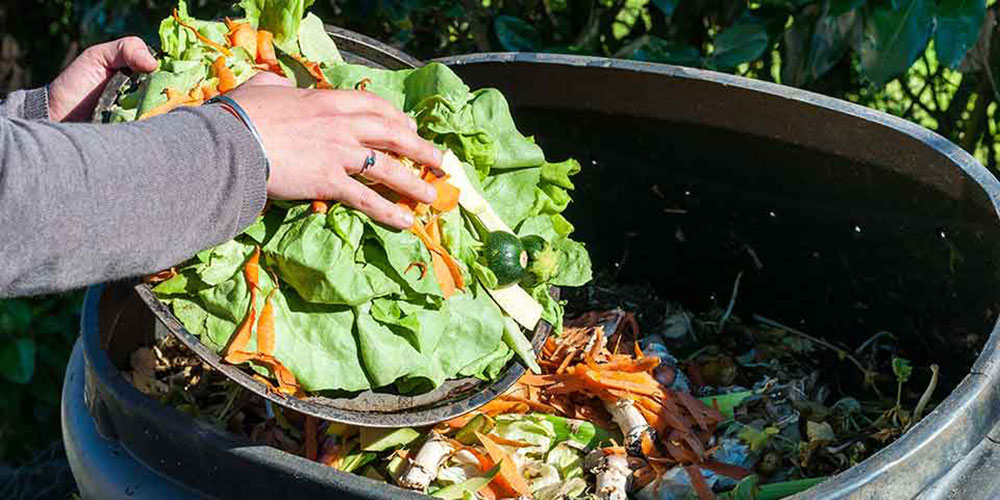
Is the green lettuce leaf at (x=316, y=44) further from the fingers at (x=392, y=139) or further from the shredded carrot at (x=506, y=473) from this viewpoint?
the shredded carrot at (x=506, y=473)

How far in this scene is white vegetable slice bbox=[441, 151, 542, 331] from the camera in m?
2.20

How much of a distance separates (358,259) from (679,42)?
2.02 m

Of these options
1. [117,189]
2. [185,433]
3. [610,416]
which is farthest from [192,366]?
[117,189]

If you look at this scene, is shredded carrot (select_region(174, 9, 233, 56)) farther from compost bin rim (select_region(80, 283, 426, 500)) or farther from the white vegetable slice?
compost bin rim (select_region(80, 283, 426, 500))

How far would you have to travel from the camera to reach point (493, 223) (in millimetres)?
2283

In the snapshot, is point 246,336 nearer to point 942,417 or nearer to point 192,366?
point 192,366

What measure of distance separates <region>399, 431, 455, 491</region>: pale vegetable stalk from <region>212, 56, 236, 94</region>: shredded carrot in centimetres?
77

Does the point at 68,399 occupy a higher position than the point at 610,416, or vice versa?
the point at 610,416

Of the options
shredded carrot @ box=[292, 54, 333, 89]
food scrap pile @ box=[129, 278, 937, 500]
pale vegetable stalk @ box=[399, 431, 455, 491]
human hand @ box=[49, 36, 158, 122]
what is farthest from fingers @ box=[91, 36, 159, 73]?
pale vegetable stalk @ box=[399, 431, 455, 491]

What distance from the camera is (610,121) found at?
2850 millimetres

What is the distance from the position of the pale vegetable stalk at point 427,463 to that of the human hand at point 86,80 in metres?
0.90

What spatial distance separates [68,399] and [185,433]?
1.82ft

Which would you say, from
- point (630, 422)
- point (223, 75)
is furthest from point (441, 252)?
point (630, 422)

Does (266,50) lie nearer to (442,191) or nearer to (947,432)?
(442,191)
